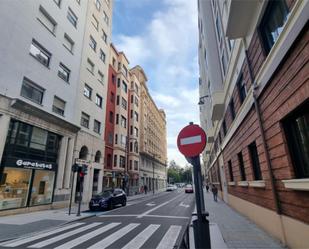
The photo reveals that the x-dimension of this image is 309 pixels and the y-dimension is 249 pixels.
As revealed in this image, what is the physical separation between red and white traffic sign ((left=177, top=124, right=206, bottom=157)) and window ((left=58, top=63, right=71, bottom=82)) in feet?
Answer: 59.5

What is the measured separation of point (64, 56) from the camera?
62.3 feet

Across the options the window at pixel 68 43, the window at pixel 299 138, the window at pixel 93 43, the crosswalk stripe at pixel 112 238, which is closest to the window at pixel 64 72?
the window at pixel 68 43

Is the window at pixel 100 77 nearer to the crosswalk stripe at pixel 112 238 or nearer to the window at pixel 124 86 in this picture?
the window at pixel 124 86

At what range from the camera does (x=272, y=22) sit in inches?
244

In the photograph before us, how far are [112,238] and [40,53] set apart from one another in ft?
50.1

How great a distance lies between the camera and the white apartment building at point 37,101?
12742mm

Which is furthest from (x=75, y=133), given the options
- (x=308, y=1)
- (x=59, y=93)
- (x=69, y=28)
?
(x=308, y=1)

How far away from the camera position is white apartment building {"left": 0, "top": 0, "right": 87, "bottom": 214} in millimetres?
12742

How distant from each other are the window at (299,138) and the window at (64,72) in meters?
18.5

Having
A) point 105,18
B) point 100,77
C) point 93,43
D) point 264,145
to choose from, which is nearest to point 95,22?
point 93,43

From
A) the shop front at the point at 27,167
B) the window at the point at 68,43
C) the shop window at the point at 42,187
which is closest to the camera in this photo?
the shop front at the point at 27,167

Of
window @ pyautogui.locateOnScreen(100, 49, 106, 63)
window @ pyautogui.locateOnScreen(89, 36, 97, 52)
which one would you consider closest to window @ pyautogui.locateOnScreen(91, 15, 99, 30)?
window @ pyautogui.locateOnScreen(89, 36, 97, 52)

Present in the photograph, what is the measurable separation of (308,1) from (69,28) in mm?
21076

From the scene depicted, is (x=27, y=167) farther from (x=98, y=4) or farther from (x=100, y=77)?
(x=98, y=4)
